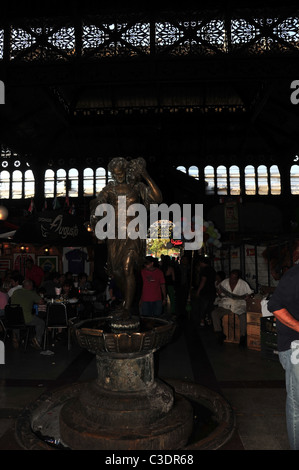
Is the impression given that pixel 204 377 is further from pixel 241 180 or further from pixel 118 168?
pixel 241 180

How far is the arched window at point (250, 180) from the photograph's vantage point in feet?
80.7

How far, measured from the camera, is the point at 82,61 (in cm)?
1220

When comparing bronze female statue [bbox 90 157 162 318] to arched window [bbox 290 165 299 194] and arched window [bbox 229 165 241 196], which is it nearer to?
arched window [bbox 229 165 241 196]

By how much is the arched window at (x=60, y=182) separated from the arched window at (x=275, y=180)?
1468 cm

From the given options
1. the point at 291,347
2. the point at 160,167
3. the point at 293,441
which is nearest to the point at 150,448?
the point at 293,441

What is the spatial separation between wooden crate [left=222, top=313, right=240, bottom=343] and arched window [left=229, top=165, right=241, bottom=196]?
17431 millimetres

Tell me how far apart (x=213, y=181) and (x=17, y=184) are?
14.1m

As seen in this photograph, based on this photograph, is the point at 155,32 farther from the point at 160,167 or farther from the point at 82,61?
the point at 160,167

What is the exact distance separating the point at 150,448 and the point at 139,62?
39.4ft

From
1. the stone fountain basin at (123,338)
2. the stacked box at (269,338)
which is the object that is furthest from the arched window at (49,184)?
the stone fountain basin at (123,338)

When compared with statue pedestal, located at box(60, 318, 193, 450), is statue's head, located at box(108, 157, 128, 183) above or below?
above

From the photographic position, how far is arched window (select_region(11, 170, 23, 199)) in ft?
83.1
